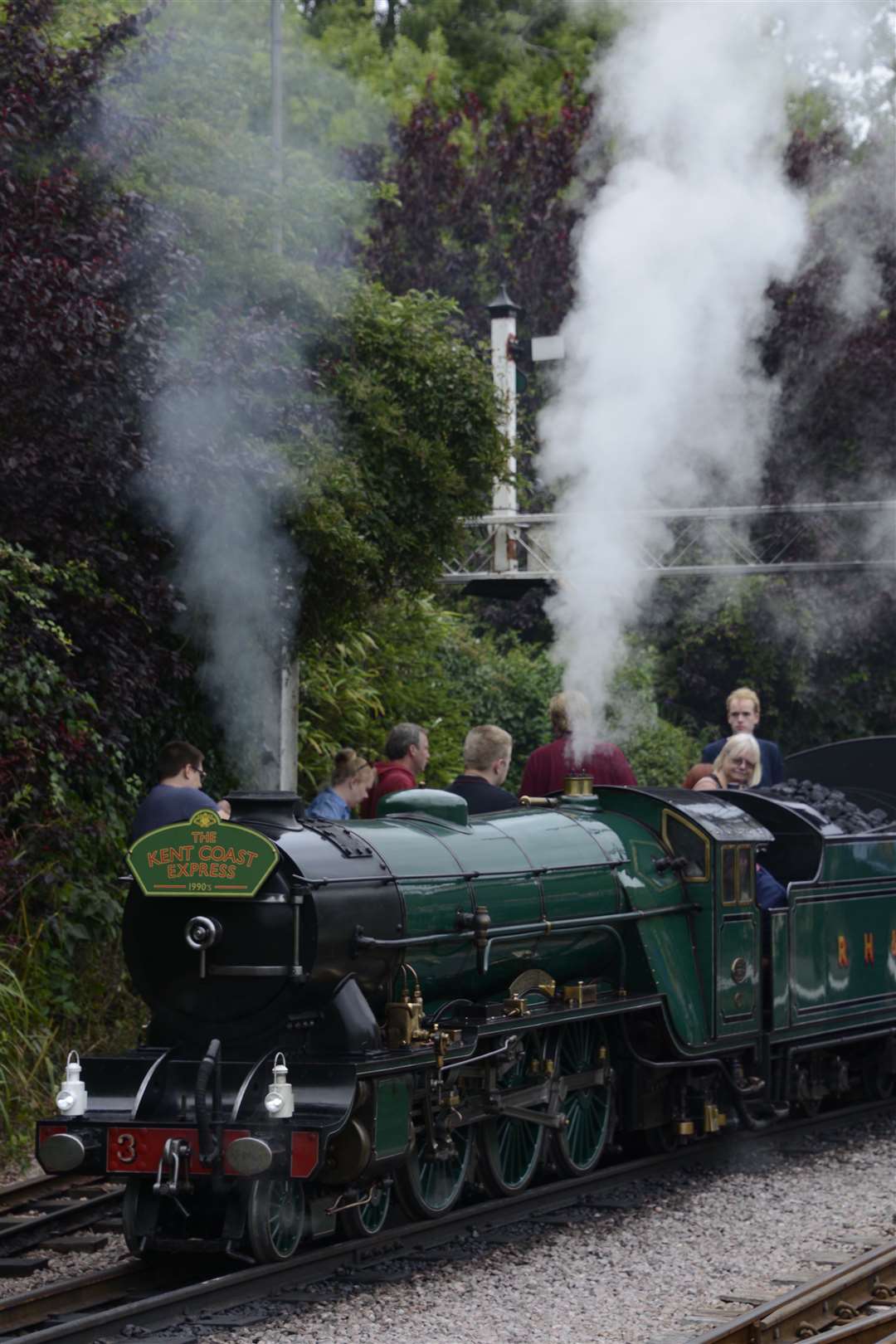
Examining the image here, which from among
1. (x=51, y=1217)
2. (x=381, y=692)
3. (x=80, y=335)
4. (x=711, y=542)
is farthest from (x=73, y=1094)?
(x=711, y=542)

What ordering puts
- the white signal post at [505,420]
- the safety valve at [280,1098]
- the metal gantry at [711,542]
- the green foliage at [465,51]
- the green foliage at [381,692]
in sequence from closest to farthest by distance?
the safety valve at [280,1098] → the white signal post at [505,420] → the metal gantry at [711,542] → the green foliage at [381,692] → the green foliage at [465,51]

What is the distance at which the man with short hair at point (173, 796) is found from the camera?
7.92 meters

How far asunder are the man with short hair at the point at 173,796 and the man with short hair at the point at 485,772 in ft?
4.60

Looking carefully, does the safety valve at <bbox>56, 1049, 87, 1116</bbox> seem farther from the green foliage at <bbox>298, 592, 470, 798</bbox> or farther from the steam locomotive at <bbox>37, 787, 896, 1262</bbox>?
the green foliage at <bbox>298, 592, 470, 798</bbox>

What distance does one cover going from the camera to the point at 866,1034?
10070 millimetres

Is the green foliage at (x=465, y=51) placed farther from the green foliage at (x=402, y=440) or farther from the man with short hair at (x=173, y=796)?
the man with short hair at (x=173, y=796)

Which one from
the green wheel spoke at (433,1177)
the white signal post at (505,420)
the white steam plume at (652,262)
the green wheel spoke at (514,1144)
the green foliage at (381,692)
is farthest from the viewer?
the green foliage at (381,692)

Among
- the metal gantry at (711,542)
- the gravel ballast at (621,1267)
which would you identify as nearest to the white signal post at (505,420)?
the metal gantry at (711,542)

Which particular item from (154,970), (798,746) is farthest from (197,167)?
(798,746)

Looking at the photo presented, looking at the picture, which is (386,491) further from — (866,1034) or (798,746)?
(798,746)

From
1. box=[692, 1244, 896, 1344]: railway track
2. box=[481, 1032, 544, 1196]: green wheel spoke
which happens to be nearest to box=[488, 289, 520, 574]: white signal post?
box=[481, 1032, 544, 1196]: green wheel spoke

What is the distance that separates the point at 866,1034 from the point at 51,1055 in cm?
451

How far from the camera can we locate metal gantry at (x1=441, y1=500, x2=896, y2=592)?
1370cm

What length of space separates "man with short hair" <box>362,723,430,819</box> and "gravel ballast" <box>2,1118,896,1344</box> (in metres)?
2.28
